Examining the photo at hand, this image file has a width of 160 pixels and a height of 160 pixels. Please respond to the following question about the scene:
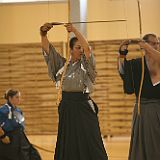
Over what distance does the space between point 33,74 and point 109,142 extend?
164 centimetres

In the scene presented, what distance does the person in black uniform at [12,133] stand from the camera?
3549mm

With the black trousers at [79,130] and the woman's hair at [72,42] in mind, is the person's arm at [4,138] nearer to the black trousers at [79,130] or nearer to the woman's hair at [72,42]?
the black trousers at [79,130]

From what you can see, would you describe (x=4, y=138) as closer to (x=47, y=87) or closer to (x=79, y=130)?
(x=79, y=130)

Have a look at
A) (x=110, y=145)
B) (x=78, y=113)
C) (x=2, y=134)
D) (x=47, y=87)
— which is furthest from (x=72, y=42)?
(x=47, y=87)

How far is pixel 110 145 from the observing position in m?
5.35

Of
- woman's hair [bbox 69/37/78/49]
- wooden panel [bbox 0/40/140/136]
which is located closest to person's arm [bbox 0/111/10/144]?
woman's hair [bbox 69/37/78/49]

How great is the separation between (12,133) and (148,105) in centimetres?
144

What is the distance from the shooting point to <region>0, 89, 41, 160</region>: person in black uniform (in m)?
3.55

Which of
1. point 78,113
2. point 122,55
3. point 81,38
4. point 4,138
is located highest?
point 81,38

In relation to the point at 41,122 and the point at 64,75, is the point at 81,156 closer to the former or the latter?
the point at 64,75

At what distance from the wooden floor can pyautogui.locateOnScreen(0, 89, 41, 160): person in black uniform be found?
32.4 inches

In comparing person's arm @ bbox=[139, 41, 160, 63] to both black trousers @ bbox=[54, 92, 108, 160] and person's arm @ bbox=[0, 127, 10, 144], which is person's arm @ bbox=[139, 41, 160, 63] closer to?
black trousers @ bbox=[54, 92, 108, 160]

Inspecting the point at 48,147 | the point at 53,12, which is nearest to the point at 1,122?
the point at 48,147

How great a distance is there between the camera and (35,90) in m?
6.27
